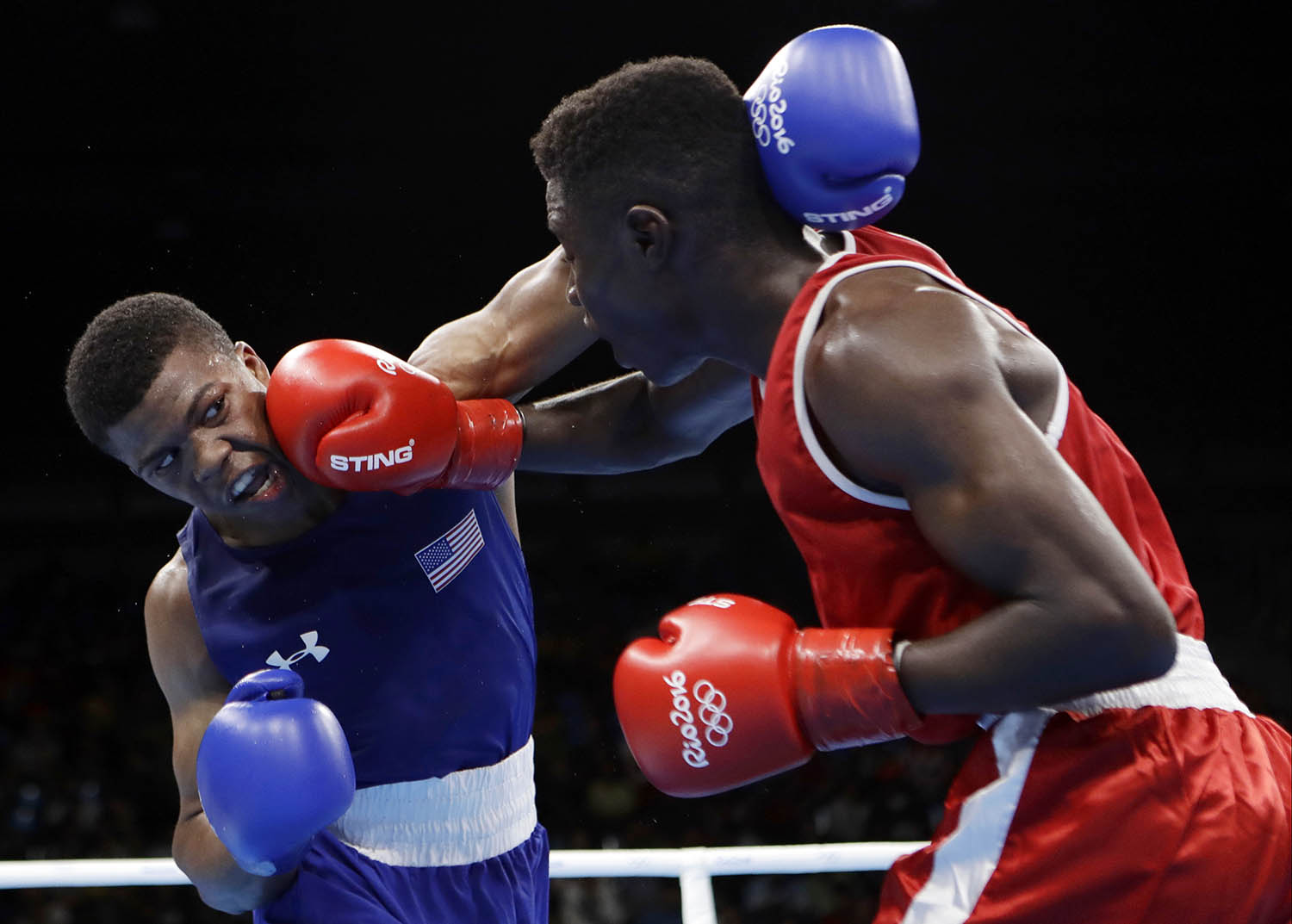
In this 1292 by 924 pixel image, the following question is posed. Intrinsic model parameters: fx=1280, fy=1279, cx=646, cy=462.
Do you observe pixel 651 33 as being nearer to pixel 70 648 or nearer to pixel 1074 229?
pixel 1074 229

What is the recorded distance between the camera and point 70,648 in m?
7.55

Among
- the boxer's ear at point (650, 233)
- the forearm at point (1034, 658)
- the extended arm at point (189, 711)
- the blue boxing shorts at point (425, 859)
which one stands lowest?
the blue boxing shorts at point (425, 859)

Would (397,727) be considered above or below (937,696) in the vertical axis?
below

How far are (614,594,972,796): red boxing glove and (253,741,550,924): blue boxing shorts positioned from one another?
0.81 metres

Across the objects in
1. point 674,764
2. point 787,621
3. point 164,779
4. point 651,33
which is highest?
point 787,621

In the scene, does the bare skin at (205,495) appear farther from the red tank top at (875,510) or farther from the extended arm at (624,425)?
the red tank top at (875,510)

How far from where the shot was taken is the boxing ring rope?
2.56m

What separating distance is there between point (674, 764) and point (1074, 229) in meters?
7.57

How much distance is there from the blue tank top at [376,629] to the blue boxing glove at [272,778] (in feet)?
0.90

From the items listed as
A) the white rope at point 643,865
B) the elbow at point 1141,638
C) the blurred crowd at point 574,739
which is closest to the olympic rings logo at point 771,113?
the elbow at point 1141,638

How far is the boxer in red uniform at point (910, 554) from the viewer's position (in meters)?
1.27

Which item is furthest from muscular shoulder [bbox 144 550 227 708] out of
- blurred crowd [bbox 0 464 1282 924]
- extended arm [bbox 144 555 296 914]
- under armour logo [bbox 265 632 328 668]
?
blurred crowd [bbox 0 464 1282 924]

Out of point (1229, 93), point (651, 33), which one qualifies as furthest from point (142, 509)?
point (1229, 93)

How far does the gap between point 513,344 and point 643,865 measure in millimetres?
1093
